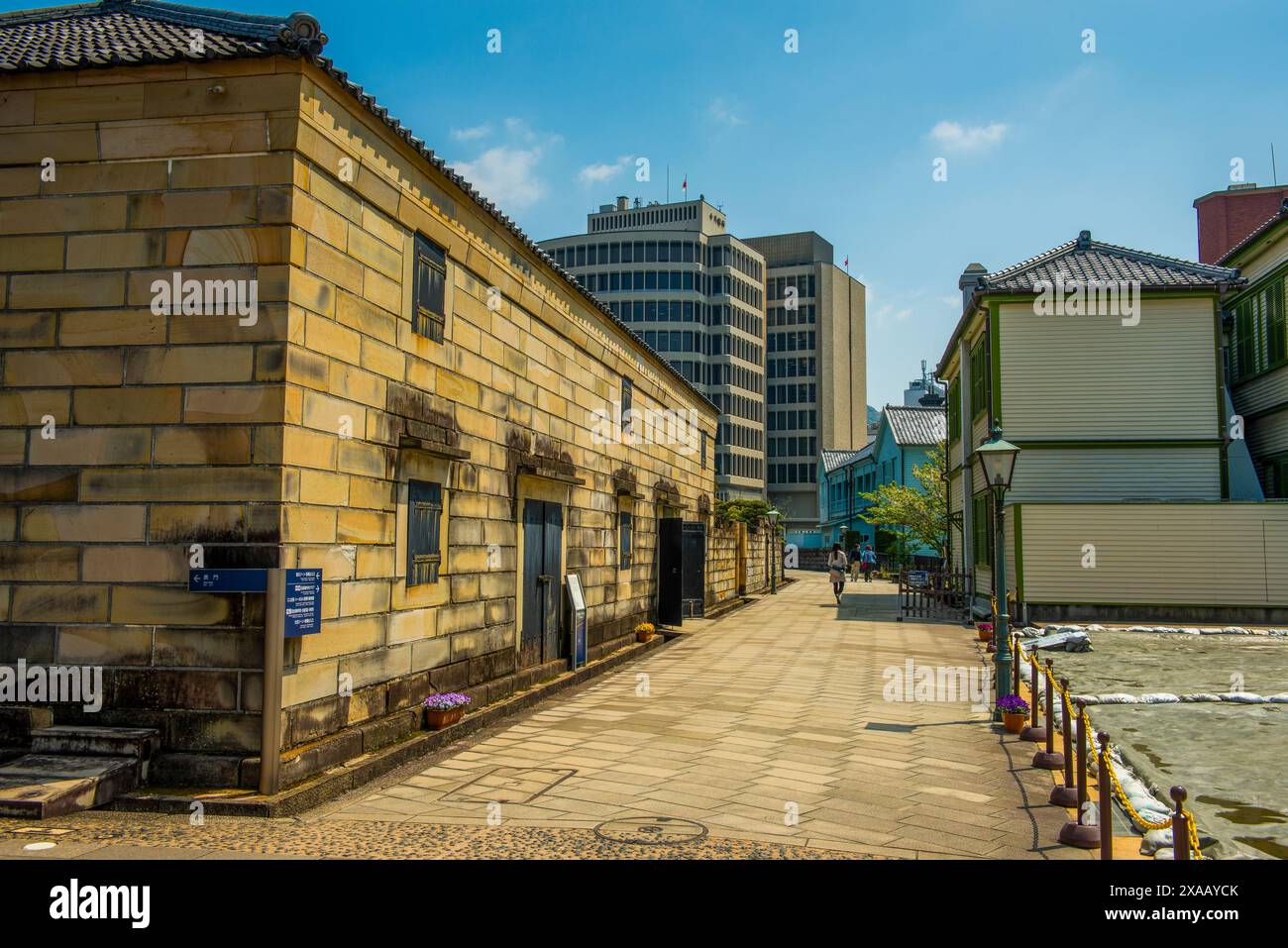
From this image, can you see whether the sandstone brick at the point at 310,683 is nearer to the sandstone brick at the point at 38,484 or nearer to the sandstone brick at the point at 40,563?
the sandstone brick at the point at 40,563

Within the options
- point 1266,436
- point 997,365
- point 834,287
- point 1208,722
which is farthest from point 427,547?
point 834,287

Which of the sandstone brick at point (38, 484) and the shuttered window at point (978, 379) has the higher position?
the shuttered window at point (978, 379)

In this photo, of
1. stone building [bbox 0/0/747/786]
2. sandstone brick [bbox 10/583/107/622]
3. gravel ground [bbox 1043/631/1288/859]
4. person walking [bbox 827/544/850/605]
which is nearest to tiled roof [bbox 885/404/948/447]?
person walking [bbox 827/544/850/605]

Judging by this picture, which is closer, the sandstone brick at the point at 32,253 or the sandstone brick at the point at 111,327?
the sandstone brick at the point at 111,327

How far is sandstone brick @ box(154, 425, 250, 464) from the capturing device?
7.24m

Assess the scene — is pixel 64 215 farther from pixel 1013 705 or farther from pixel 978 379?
pixel 978 379

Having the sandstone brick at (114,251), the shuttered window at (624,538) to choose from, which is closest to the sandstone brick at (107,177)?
the sandstone brick at (114,251)

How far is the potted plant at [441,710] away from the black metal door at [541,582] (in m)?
2.80

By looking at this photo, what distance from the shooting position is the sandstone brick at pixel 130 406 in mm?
7398

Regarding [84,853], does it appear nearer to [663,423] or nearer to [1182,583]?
[663,423]

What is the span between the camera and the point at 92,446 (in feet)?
24.5

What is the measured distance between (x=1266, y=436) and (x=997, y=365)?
692cm

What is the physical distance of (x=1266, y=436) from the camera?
2331 centimetres
